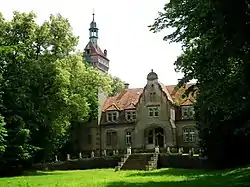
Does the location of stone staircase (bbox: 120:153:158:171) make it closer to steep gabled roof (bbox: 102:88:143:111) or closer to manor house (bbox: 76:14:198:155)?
manor house (bbox: 76:14:198:155)

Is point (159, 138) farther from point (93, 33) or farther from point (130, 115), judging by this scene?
point (93, 33)

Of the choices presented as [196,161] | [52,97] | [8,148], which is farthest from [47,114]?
[196,161]

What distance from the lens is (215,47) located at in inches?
639

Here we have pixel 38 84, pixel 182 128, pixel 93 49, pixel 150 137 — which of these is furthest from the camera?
pixel 93 49

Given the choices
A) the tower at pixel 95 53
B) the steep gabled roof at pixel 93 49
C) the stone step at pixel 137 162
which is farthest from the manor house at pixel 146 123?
the steep gabled roof at pixel 93 49

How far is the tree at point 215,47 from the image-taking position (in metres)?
14.9

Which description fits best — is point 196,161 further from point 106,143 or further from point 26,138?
point 106,143

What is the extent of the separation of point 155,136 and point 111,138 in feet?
19.2

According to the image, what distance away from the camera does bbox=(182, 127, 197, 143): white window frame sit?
53.7m

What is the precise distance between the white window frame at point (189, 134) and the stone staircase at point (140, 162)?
36.2ft

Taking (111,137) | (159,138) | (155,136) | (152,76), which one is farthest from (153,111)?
(111,137)

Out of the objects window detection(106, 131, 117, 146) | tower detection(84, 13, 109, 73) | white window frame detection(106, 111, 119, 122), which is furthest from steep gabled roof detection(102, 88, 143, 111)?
tower detection(84, 13, 109, 73)

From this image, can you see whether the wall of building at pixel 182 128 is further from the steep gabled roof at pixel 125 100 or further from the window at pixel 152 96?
the steep gabled roof at pixel 125 100

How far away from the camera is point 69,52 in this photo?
135 feet
